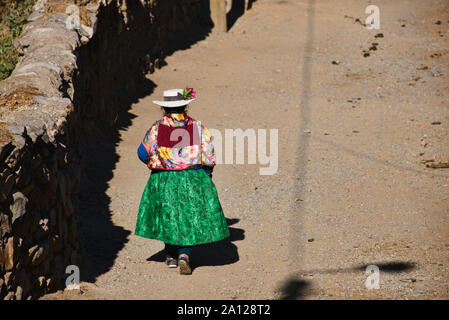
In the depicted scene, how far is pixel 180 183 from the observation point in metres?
6.20

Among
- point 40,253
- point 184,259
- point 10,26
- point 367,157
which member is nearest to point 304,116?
point 367,157

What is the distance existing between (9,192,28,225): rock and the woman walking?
1.65 metres

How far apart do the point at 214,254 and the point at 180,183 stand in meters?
1.06

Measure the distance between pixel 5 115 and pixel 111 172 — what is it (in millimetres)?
3650

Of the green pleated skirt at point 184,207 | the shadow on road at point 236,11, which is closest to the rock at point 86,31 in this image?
the green pleated skirt at point 184,207

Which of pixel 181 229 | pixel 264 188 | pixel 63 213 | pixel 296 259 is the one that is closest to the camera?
pixel 63 213

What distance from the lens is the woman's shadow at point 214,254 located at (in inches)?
264

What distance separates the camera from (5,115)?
5.37 metres

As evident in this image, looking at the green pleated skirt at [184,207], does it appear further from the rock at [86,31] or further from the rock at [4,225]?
the rock at [86,31]

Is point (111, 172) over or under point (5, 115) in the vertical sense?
under

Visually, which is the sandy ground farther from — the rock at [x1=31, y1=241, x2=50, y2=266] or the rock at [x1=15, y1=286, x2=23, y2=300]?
the rock at [x1=15, y1=286, x2=23, y2=300]

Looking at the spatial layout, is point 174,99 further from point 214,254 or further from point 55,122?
point 214,254

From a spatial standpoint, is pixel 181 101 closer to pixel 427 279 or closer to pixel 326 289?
pixel 326 289
